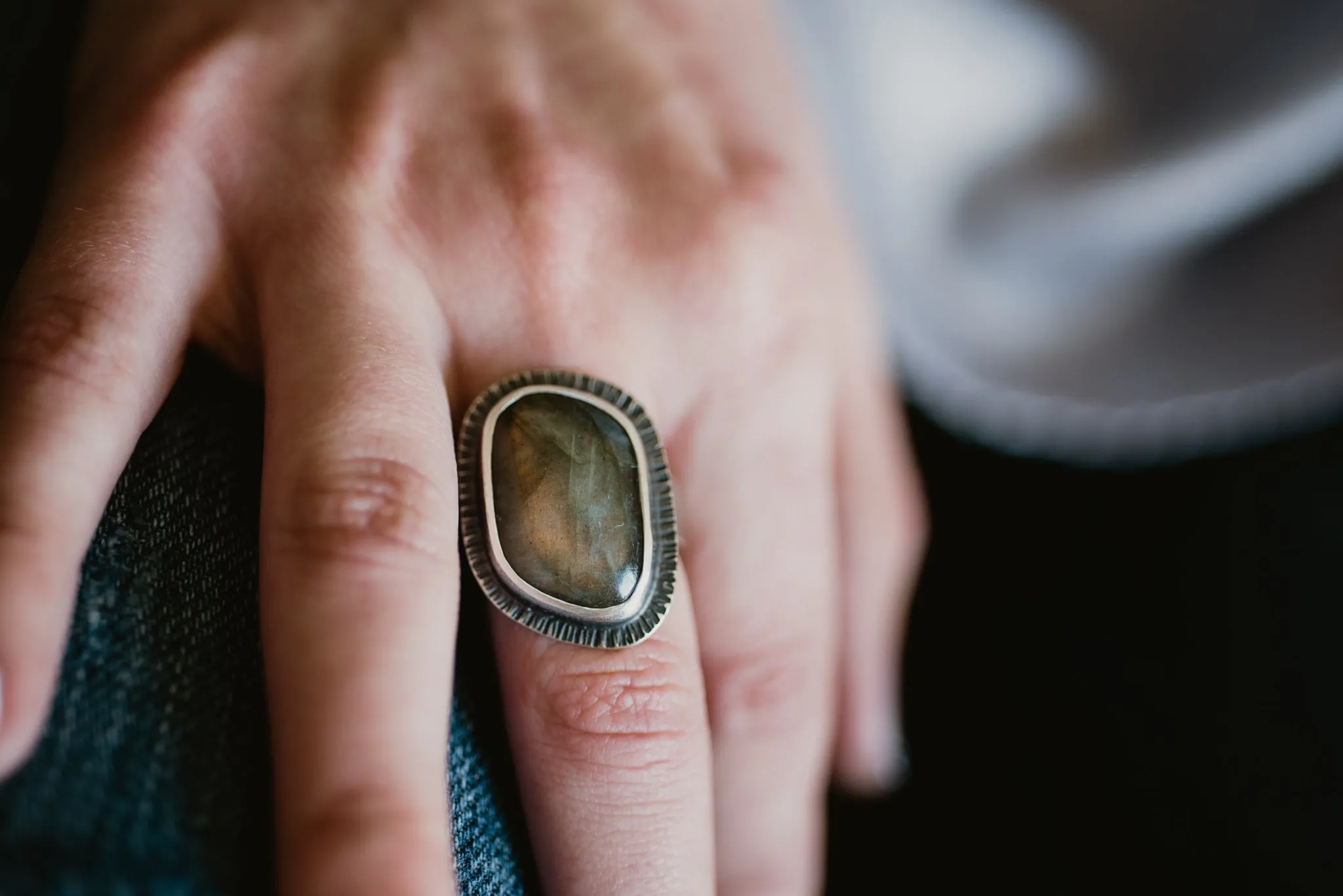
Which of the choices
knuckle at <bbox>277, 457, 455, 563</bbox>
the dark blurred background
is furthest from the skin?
the dark blurred background

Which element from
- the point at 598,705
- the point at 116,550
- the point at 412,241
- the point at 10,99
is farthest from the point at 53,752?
the point at 10,99

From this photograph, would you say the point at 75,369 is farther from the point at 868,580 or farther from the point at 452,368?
the point at 868,580

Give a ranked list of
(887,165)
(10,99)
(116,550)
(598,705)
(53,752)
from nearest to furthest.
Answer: (53,752) → (116,550) → (598,705) → (10,99) → (887,165)

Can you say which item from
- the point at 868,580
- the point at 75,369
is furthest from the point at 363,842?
the point at 868,580

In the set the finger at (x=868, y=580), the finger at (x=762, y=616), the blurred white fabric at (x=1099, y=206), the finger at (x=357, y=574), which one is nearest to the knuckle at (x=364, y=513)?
the finger at (x=357, y=574)

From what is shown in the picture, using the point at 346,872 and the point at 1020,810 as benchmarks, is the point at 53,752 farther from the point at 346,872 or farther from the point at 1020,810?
the point at 1020,810

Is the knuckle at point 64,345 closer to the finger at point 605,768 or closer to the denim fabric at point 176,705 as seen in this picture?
the denim fabric at point 176,705
